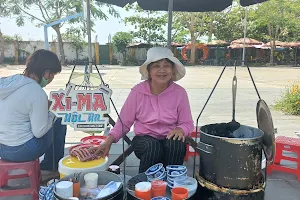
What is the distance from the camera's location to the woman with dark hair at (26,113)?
6.78ft

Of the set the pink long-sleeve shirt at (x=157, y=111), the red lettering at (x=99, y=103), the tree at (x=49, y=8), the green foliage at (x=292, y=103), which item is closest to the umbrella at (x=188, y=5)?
the pink long-sleeve shirt at (x=157, y=111)

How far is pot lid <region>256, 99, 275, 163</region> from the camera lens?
196 cm

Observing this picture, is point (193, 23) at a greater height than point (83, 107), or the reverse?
point (193, 23)

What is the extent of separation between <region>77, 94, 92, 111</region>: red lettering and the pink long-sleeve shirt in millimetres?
332

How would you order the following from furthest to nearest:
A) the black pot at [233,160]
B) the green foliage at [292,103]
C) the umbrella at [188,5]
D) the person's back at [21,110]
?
the green foliage at [292,103], the umbrella at [188,5], the person's back at [21,110], the black pot at [233,160]

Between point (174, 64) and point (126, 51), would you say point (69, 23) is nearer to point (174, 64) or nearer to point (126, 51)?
point (126, 51)

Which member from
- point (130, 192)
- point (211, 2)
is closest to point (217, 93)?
point (211, 2)

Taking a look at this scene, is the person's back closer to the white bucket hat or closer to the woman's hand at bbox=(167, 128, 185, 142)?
the white bucket hat

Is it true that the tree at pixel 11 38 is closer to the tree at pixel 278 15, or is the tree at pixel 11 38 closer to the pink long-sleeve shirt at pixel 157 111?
the tree at pixel 278 15

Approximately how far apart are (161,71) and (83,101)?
642 millimetres

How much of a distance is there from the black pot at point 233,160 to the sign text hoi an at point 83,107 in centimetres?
73

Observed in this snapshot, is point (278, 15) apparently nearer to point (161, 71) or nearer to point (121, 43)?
point (121, 43)

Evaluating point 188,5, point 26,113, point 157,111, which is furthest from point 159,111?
point 188,5

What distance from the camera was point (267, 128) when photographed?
6.72 feet
